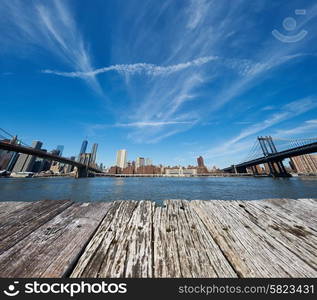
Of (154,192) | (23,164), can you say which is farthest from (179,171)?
(23,164)

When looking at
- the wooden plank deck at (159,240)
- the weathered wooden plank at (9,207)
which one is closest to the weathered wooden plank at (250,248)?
the wooden plank deck at (159,240)

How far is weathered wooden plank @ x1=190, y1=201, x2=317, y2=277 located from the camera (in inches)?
42.3

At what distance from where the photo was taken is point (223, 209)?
2203 mm

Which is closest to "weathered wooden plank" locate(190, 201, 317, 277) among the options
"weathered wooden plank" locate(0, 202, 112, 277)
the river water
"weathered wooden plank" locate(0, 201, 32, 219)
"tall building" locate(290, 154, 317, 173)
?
"weathered wooden plank" locate(0, 202, 112, 277)

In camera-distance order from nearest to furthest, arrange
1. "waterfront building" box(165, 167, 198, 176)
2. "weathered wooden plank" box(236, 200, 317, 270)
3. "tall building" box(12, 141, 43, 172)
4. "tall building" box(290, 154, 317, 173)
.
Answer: "weathered wooden plank" box(236, 200, 317, 270) → "tall building" box(290, 154, 317, 173) → "tall building" box(12, 141, 43, 172) → "waterfront building" box(165, 167, 198, 176)

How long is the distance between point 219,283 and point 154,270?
47 centimetres

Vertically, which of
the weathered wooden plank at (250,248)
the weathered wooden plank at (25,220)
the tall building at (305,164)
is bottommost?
the weathered wooden plank at (250,248)

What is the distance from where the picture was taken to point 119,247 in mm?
1331

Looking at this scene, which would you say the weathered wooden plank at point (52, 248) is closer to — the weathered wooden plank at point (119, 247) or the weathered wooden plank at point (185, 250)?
the weathered wooden plank at point (119, 247)

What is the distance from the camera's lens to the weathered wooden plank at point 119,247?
1053mm

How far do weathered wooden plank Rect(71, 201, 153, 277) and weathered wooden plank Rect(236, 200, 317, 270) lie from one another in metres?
1.36

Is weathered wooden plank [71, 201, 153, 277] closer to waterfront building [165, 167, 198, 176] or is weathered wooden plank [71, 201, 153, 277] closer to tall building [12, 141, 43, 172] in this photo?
waterfront building [165, 167, 198, 176]

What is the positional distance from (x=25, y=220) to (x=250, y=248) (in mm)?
2646

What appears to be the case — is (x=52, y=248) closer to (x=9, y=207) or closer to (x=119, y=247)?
(x=119, y=247)
